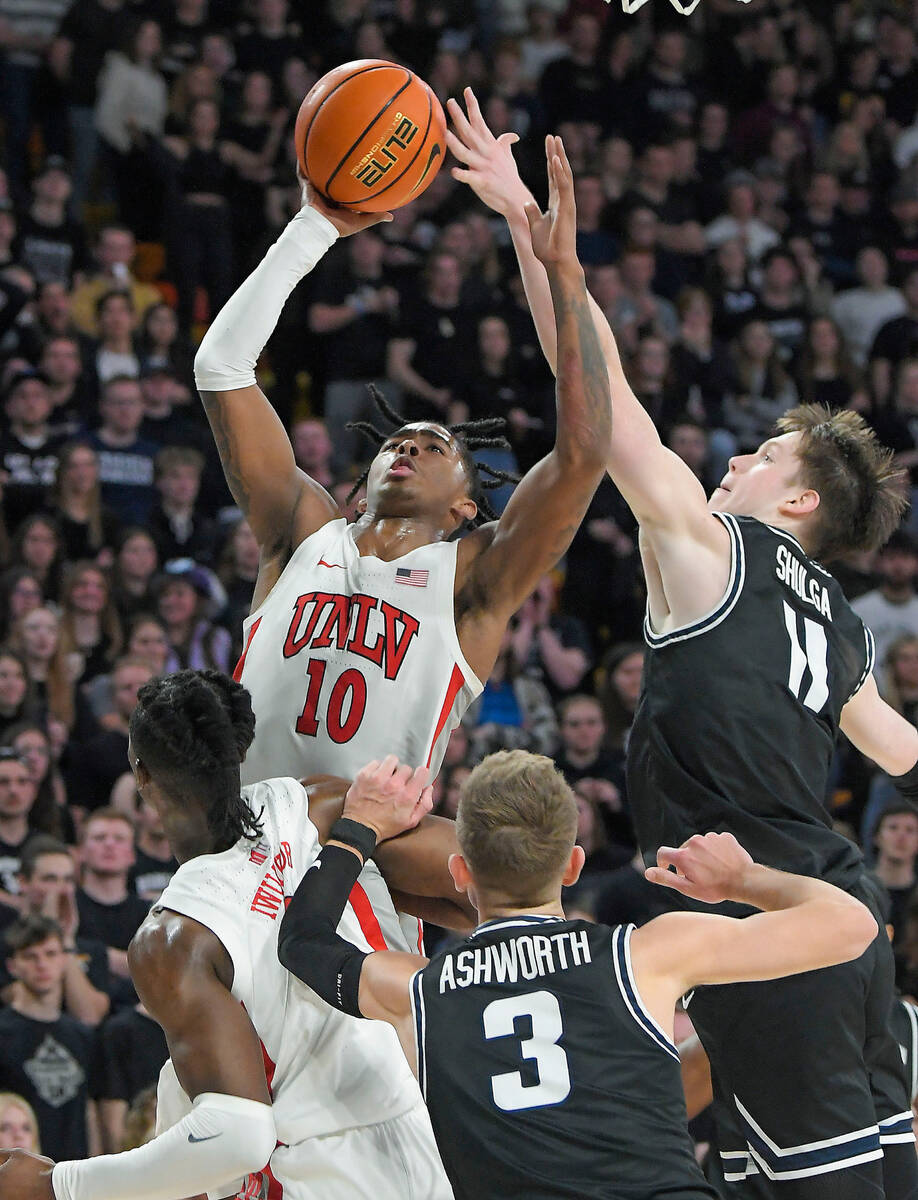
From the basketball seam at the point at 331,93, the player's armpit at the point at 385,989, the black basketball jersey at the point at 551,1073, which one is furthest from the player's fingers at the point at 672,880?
the basketball seam at the point at 331,93

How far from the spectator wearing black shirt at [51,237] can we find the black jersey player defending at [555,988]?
7.70 meters

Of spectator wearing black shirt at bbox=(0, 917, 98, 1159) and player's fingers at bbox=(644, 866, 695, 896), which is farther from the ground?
player's fingers at bbox=(644, 866, 695, 896)

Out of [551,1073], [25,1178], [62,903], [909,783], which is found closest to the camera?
[551,1073]

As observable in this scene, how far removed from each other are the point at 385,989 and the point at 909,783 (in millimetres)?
1676

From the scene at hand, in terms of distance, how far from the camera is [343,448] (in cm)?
999

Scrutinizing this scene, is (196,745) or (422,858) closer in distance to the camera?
(196,745)

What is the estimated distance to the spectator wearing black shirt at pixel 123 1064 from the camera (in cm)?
634


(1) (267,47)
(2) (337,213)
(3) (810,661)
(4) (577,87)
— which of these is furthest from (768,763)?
(4) (577,87)

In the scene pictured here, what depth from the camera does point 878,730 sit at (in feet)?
13.3

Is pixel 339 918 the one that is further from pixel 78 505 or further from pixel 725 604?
A: pixel 78 505

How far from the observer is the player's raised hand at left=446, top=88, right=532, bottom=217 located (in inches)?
164

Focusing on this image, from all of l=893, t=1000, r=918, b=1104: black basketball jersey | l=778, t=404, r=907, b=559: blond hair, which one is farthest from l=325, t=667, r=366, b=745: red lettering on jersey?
l=893, t=1000, r=918, b=1104: black basketball jersey

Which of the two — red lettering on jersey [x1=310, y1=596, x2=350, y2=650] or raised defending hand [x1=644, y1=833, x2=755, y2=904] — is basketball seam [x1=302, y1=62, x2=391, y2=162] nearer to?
red lettering on jersey [x1=310, y1=596, x2=350, y2=650]

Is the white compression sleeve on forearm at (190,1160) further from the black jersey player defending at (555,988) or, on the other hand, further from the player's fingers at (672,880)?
the player's fingers at (672,880)
